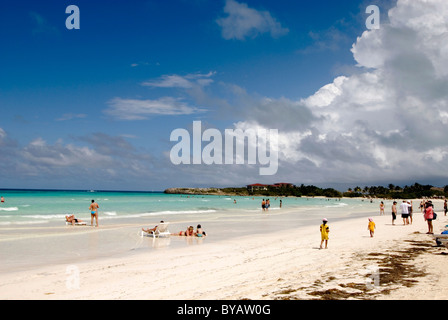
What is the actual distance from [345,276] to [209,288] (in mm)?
3408

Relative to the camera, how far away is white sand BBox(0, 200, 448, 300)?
716 cm

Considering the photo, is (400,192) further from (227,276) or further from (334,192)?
(227,276)

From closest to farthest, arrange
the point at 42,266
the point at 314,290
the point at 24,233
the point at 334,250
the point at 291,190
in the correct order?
the point at 314,290, the point at 42,266, the point at 334,250, the point at 24,233, the point at 291,190

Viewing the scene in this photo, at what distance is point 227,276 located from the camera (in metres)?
8.90

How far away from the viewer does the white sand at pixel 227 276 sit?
716 cm

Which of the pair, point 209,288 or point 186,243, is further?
point 186,243

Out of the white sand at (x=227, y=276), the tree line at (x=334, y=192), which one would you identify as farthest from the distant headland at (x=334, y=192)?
the white sand at (x=227, y=276)

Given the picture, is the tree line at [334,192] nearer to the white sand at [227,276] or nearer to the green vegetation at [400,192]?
the green vegetation at [400,192]

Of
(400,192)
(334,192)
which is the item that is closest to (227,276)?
(334,192)

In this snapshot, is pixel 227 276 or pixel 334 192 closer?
pixel 227 276

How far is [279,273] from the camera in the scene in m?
9.12

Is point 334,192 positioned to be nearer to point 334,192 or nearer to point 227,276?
point 334,192
